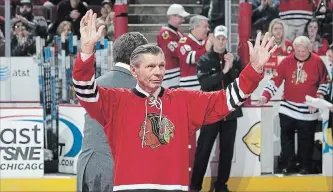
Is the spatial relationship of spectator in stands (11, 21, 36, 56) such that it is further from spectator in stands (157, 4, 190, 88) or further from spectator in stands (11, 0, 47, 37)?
spectator in stands (157, 4, 190, 88)

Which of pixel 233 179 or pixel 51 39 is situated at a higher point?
pixel 51 39

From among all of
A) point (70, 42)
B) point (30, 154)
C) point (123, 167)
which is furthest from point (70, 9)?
point (123, 167)

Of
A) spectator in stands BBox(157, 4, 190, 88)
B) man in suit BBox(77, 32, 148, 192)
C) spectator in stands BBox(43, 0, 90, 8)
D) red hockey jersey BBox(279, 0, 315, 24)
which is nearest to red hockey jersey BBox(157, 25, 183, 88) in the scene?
spectator in stands BBox(157, 4, 190, 88)

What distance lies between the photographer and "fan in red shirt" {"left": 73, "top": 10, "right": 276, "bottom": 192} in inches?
196

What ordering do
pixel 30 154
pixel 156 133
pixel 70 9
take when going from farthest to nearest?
1. pixel 70 9
2. pixel 30 154
3. pixel 156 133

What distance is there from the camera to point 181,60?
11.2 m

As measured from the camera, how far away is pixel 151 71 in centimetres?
498

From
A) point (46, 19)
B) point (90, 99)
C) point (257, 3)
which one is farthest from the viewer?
point (46, 19)

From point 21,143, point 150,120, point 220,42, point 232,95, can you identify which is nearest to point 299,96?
point 220,42

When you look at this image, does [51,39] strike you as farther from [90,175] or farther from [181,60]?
[90,175]

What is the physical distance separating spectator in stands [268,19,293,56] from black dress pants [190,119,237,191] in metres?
1.68

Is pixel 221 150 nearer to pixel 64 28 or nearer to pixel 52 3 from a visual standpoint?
pixel 64 28

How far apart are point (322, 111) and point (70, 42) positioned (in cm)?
321

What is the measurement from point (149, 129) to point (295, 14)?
8343 mm
